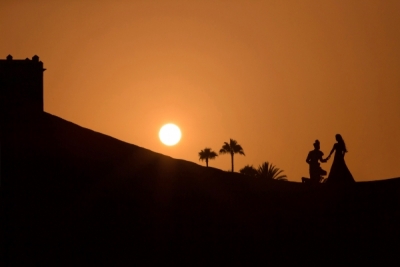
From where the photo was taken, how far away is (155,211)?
12.1 meters

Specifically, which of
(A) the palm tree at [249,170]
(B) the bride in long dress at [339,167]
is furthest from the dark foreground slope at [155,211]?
(A) the palm tree at [249,170]

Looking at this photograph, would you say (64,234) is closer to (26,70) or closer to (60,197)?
(60,197)

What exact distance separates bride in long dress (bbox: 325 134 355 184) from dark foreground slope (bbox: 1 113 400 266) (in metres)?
2.83

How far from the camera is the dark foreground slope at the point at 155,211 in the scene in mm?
10570

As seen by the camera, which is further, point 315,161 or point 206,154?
point 206,154

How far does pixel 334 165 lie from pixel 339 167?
14 centimetres

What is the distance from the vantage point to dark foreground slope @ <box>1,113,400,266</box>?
10570 mm

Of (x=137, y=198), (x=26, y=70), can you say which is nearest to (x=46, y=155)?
(x=137, y=198)

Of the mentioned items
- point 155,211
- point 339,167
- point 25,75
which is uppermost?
point 25,75

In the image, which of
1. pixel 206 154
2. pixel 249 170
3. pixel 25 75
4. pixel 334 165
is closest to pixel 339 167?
pixel 334 165

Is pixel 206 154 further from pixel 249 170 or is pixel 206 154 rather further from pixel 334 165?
pixel 334 165

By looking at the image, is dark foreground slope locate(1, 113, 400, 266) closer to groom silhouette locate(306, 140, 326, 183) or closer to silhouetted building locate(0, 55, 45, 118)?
groom silhouette locate(306, 140, 326, 183)

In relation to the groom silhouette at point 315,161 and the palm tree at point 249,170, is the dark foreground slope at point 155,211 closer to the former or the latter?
the groom silhouette at point 315,161

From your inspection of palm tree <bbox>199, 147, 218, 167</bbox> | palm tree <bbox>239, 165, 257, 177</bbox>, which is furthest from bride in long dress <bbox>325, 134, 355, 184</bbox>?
palm tree <bbox>199, 147, 218, 167</bbox>
